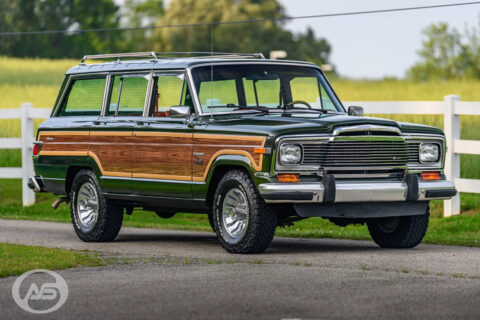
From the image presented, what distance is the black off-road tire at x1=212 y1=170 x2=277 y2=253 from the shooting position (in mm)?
12680

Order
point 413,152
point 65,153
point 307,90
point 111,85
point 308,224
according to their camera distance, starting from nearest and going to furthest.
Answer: point 413,152, point 307,90, point 111,85, point 65,153, point 308,224

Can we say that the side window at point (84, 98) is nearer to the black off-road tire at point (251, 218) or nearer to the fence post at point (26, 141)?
the black off-road tire at point (251, 218)

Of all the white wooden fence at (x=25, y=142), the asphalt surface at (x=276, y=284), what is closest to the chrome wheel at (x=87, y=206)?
the asphalt surface at (x=276, y=284)

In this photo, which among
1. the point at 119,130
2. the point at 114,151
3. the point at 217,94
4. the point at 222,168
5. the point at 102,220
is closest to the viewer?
the point at 222,168

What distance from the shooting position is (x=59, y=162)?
16.0 meters

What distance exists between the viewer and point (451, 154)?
57.8ft

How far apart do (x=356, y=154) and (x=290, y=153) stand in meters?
0.77

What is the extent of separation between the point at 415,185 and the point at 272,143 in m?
1.75

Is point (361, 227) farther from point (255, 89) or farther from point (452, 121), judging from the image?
point (255, 89)

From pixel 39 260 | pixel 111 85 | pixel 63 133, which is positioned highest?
pixel 111 85

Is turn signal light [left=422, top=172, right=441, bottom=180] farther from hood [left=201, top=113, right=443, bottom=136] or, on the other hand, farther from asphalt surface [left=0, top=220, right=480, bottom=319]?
asphalt surface [left=0, top=220, right=480, bottom=319]

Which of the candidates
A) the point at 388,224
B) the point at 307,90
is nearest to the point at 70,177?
the point at 307,90

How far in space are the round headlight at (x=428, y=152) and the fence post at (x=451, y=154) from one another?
3879 millimetres

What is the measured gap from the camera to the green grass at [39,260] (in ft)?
38.7
